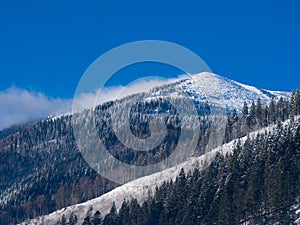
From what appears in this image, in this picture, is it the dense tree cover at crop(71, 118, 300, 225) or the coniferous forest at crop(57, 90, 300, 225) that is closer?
the coniferous forest at crop(57, 90, 300, 225)

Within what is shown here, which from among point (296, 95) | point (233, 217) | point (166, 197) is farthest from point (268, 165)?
point (296, 95)

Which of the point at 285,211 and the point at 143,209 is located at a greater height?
the point at 143,209

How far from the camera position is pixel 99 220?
6973 inches

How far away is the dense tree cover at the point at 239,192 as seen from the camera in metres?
130

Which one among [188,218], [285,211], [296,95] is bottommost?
[285,211]

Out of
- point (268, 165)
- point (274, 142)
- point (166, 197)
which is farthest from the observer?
point (166, 197)

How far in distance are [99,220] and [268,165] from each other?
59.2 meters

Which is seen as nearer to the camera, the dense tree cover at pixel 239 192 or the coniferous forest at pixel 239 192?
the coniferous forest at pixel 239 192

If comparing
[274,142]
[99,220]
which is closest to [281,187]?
[274,142]

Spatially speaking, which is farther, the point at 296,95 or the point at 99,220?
the point at 296,95

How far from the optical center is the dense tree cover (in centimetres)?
13000

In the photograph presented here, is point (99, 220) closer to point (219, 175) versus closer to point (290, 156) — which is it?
point (219, 175)

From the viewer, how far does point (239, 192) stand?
5551 inches

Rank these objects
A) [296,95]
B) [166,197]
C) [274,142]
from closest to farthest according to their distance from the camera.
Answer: [274,142], [166,197], [296,95]
